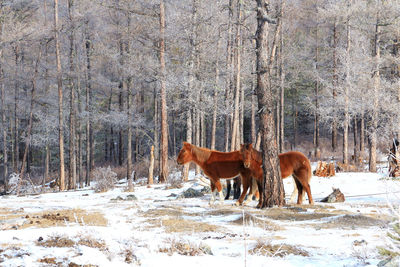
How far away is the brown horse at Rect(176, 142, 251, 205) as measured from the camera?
1045cm

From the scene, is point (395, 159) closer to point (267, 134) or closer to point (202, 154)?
point (267, 134)

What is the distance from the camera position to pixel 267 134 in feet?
32.1

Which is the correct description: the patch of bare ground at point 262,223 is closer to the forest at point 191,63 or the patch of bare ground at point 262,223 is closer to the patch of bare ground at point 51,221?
the patch of bare ground at point 51,221

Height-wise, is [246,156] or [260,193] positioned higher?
[246,156]

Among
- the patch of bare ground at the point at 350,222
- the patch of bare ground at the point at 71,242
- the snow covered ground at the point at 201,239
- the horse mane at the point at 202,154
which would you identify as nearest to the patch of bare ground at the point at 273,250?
the snow covered ground at the point at 201,239

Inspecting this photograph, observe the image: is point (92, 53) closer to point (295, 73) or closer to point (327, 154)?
point (295, 73)

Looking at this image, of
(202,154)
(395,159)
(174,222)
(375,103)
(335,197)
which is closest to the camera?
(395,159)

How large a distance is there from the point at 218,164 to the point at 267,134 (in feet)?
5.10

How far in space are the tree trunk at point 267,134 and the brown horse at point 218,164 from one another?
2.49ft

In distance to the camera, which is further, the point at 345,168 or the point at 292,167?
the point at 345,168

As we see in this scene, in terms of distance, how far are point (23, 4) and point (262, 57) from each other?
23.8 metres

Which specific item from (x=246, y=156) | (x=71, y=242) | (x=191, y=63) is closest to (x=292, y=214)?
(x=246, y=156)

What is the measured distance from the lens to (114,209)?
31.0ft

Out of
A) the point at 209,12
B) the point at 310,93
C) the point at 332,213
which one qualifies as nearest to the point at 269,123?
the point at 332,213
